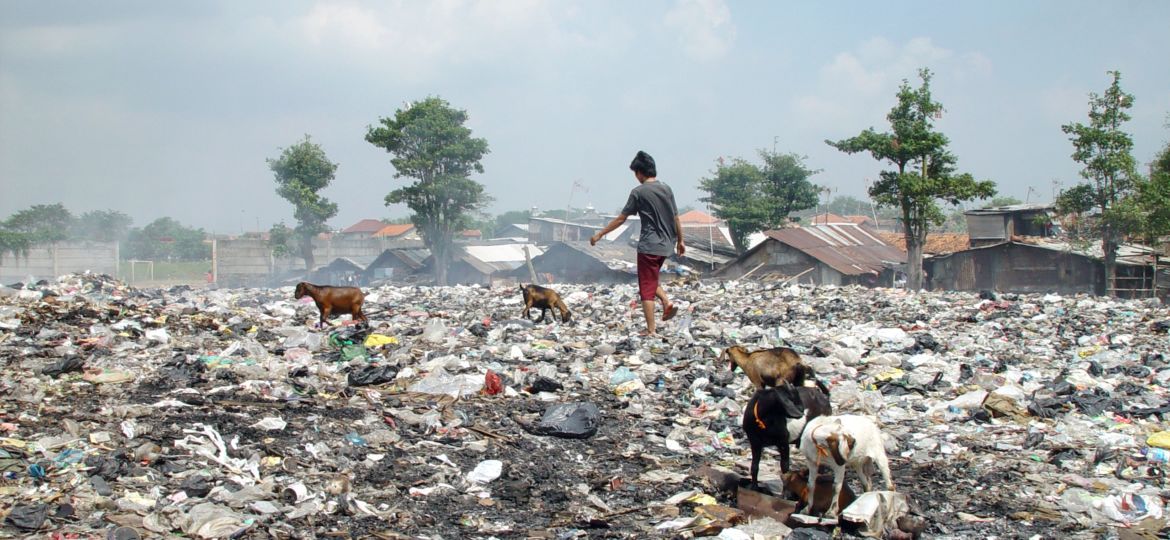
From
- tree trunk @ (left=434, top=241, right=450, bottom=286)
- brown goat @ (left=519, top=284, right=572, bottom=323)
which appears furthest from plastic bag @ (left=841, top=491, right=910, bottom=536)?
tree trunk @ (left=434, top=241, right=450, bottom=286)

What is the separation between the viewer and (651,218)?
6.77 meters

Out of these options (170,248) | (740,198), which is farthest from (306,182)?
(170,248)

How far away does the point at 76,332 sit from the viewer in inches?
269

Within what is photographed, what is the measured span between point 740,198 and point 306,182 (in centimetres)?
1698

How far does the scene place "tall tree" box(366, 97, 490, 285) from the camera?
94.7 ft

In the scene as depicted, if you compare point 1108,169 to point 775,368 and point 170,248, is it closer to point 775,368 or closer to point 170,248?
point 775,368

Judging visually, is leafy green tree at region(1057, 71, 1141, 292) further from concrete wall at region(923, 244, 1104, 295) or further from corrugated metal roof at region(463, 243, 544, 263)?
corrugated metal roof at region(463, 243, 544, 263)

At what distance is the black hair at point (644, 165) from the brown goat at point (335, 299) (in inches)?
118

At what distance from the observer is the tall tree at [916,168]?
21.7 meters

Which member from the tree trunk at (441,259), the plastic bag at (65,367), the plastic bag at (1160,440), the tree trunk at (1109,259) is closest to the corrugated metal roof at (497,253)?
the tree trunk at (441,259)

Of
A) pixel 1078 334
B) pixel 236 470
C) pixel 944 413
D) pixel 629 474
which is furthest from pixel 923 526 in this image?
pixel 1078 334

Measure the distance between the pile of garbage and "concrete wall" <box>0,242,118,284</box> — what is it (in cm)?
2114

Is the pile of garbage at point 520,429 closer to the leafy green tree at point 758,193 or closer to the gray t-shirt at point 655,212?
the gray t-shirt at point 655,212

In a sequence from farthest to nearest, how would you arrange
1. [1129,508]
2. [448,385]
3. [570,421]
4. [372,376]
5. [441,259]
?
[441,259] < [372,376] < [448,385] < [570,421] < [1129,508]
